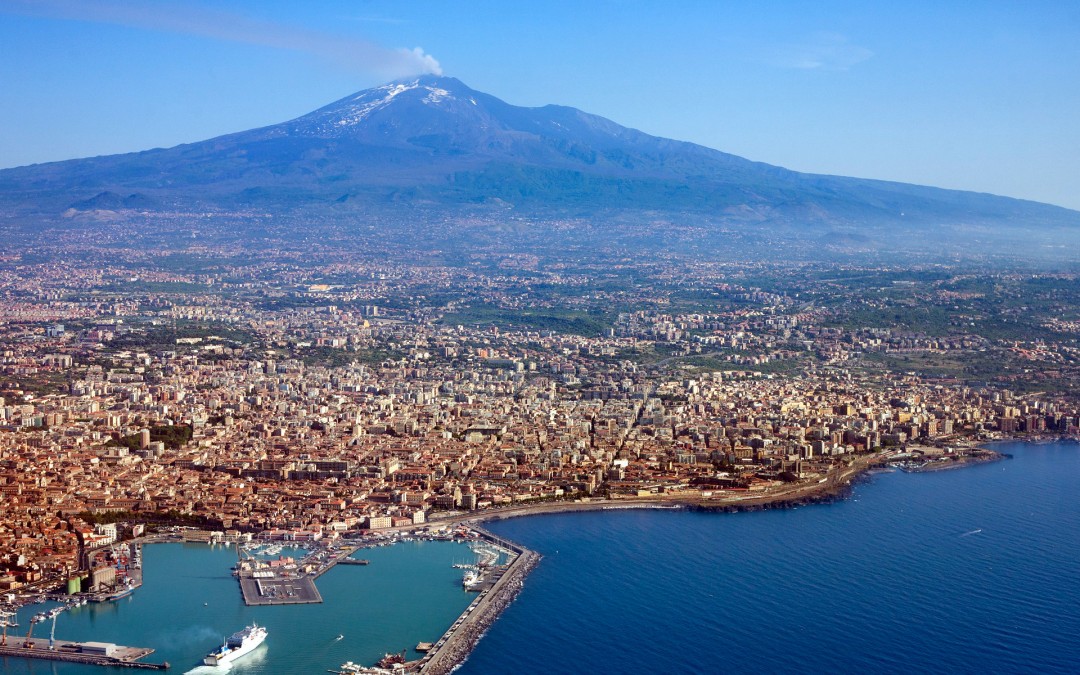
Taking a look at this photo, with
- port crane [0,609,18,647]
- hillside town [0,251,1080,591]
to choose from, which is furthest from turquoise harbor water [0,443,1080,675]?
hillside town [0,251,1080,591]

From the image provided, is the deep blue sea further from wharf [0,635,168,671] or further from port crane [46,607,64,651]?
Result: port crane [46,607,64,651]

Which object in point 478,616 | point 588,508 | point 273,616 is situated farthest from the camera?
point 588,508

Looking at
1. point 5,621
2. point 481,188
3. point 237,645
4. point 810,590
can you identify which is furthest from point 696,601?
point 481,188

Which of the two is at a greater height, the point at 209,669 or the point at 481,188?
the point at 481,188

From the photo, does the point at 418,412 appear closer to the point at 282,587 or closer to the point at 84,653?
the point at 282,587

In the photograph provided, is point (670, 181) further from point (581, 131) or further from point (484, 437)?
point (484, 437)

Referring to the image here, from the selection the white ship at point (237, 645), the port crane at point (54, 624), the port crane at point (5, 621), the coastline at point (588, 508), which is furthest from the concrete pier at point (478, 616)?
the port crane at point (5, 621)

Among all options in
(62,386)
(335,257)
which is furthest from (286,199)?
(62,386)

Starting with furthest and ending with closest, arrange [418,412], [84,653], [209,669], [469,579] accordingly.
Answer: [418,412] < [469,579] < [84,653] < [209,669]
